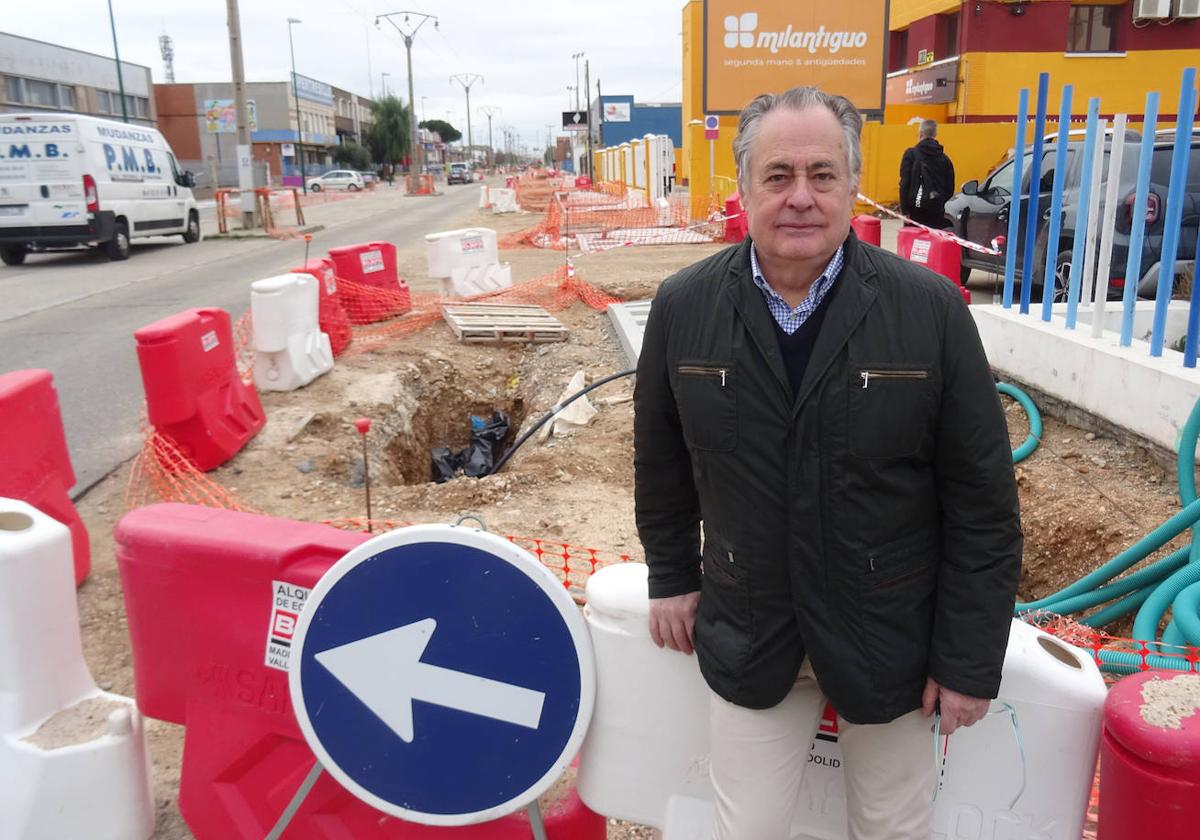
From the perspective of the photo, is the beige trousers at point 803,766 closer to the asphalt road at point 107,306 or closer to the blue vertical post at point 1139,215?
the blue vertical post at point 1139,215

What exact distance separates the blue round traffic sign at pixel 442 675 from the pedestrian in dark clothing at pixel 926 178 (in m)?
12.0

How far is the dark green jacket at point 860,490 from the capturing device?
175cm

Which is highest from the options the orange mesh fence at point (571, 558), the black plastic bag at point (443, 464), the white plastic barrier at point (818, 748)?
the white plastic barrier at point (818, 748)

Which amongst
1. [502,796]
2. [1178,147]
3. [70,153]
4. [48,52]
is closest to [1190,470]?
[1178,147]

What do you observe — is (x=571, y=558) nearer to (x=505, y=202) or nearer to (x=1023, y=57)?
(x=1023, y=57)

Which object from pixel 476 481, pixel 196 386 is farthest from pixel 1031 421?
pixel 196 386

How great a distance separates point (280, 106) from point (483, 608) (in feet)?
260

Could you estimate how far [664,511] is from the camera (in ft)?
6.95

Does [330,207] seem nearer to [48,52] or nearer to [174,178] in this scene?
[174,178]

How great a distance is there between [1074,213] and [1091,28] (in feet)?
75.0

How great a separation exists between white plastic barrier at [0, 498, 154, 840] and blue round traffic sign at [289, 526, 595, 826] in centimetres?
79

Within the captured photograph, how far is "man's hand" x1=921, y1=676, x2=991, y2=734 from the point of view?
181cm

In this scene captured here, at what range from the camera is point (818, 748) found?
2.15m

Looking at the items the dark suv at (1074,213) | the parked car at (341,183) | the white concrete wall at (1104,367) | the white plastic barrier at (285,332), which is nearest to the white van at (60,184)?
the white plastic barrier at (285,332)
